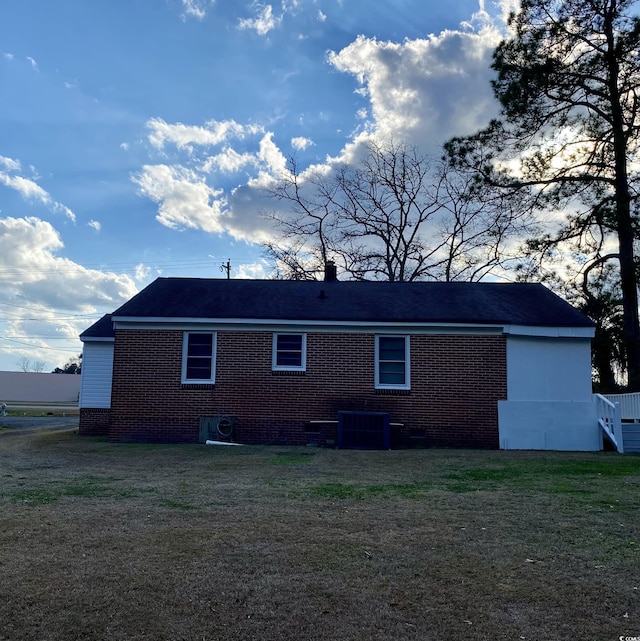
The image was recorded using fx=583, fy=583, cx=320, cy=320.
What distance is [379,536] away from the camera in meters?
5.65

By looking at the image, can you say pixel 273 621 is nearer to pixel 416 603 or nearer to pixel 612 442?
pixel 416 603

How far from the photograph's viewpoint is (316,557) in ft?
16.3

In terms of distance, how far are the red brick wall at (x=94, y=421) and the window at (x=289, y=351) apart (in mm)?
6367

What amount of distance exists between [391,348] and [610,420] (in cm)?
591

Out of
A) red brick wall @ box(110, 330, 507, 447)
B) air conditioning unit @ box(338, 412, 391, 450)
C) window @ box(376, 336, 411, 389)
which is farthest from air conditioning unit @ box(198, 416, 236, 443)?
window @ box(376, 336, 411, 389)

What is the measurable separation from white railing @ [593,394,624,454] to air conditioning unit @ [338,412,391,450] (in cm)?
555

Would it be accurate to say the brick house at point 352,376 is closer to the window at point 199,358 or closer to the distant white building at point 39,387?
the window at point 199,358

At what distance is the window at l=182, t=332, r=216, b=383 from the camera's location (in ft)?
52.2

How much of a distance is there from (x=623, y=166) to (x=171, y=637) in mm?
21844

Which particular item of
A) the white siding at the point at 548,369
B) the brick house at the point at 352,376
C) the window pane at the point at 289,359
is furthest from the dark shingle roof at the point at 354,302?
the window pane at the point at 289,359

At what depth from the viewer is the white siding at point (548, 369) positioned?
15664 millimetres

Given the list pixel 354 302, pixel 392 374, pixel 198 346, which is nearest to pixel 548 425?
pixel 392 374

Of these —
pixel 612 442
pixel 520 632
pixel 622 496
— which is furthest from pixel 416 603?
pixel 612 442

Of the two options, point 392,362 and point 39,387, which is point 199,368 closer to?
point 392,362
